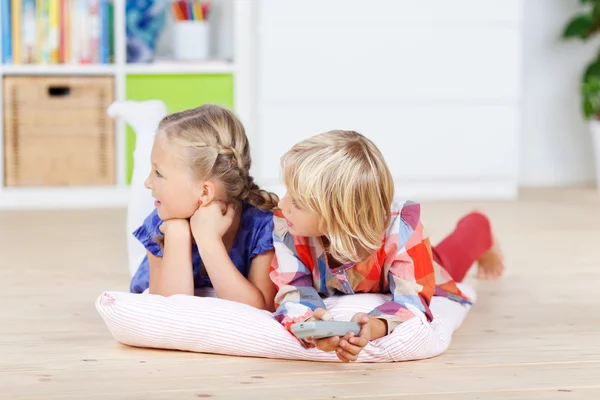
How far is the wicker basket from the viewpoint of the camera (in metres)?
3.55

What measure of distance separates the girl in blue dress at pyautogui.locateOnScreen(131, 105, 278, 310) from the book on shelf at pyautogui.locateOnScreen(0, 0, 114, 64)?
1.91 m

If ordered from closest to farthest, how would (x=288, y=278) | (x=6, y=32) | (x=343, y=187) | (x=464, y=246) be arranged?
(x=343, y=187)
(x=288, y=278)
(x=464, y=246)
(x=6, y=32)

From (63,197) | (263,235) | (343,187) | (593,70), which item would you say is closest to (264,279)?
(263,235)

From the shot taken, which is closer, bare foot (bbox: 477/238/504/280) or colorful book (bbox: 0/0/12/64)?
bare foot (bbox: 477/238/504/280)

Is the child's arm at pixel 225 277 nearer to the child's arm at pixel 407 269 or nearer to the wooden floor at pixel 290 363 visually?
the wooden floor at pixel 290 363

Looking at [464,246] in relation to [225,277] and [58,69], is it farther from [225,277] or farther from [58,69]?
[58,69]

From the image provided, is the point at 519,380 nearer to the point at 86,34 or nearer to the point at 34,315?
the point at 34,315

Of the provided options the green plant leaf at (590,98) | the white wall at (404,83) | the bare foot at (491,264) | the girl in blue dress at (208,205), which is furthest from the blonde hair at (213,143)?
the green plant leaf at (590,98)

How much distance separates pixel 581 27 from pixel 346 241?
108 inches

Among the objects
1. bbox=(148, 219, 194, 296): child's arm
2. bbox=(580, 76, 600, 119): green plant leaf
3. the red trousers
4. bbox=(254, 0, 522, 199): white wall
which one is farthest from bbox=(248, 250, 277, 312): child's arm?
bbox=(580, 76, 600, 119): green plant leaf

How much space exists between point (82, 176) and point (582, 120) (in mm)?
2139

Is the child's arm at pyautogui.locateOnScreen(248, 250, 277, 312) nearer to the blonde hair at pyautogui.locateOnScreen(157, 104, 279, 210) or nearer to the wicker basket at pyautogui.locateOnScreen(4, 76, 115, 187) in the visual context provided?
the blonde hair at pyautogui.locateOnScreen(157, 104, 279, 210)

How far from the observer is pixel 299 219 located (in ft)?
5.31

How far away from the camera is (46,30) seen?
3.55m
